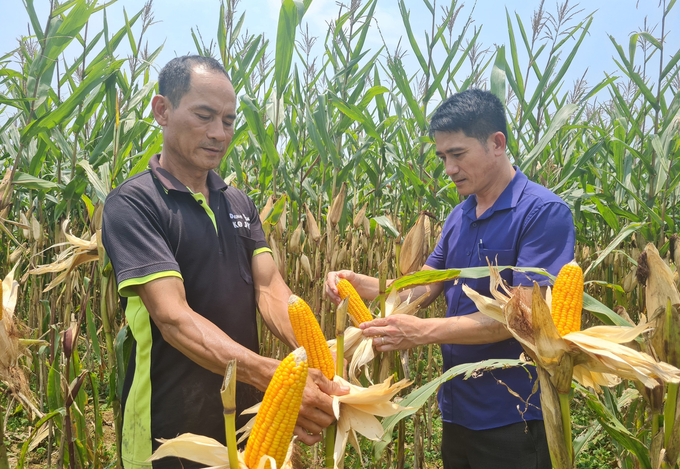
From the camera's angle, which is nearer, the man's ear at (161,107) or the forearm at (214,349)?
the forearm at (214,349)

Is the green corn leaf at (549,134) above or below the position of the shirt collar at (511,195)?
above

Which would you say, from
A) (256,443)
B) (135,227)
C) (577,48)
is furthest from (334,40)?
(256,443)

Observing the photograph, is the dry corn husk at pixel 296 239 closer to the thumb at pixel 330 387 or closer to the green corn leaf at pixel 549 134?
the green corn leaf at pixel 549 134

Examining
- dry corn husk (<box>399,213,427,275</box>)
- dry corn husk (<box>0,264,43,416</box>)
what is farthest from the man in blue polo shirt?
dry corn husk (<box>0,264,43,416</box>)

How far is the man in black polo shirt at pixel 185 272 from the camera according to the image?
1517 millimetres

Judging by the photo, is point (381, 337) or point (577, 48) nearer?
point (381, 337)

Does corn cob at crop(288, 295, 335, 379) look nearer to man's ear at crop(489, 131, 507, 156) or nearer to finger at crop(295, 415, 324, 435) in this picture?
finger at crop(295, 415, 324, 435)

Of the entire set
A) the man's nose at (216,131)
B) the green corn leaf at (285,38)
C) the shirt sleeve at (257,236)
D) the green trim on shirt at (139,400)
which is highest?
the green corn leaf at (285,38)

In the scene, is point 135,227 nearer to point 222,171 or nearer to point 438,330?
point 438,330

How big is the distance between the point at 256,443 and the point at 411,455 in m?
2.85

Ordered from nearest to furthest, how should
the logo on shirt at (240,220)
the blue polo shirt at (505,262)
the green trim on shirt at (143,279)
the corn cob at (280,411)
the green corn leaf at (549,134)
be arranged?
the corn cob at (280,411), the green trim on shirt at (143,279), the blue polo shirt at (505,262), the logo on shirt at (240,220), the green corn leaf at (549,134)

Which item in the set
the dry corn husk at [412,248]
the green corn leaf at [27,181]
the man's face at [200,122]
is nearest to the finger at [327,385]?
the dry corn husk at [412,248]

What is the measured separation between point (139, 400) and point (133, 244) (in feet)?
2.08

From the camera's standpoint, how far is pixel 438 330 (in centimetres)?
187
